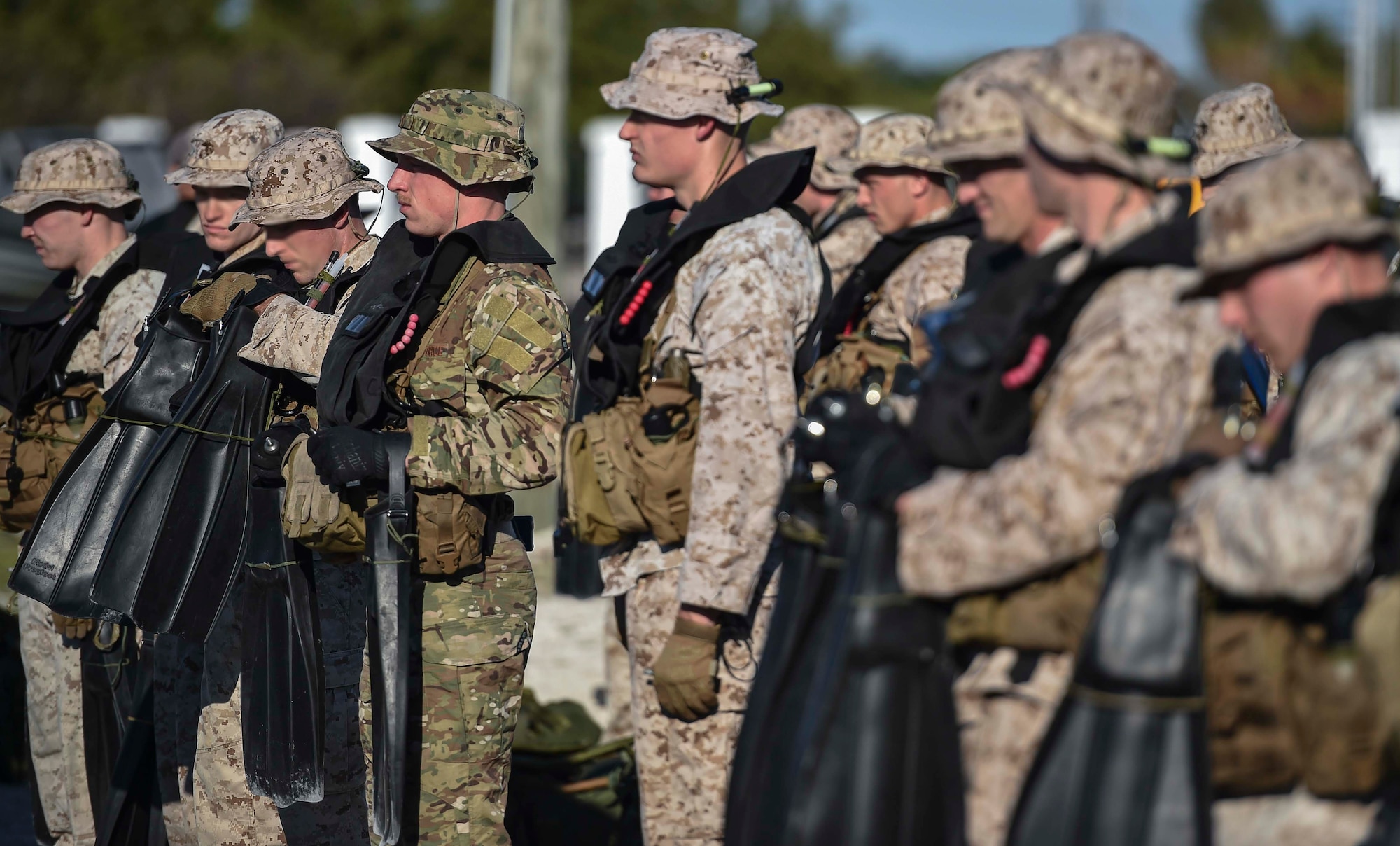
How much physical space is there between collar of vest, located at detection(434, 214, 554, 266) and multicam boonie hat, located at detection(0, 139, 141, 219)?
219 cm

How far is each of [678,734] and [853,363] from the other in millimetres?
1148

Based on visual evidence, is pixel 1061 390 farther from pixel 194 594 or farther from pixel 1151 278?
pixel 194 594

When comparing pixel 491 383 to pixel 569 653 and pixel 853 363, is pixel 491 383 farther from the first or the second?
pixel 569 653

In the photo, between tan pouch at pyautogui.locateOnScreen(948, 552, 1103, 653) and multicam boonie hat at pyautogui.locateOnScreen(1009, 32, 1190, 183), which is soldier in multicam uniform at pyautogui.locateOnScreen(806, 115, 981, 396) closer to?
multicam boonie hat at pyautogui.locateOnScreen(1009, 32, 1190, 183)

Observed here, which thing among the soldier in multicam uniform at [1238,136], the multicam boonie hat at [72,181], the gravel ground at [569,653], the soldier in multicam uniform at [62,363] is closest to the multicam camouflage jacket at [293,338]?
the soldier in multicam uniform at [62,363]

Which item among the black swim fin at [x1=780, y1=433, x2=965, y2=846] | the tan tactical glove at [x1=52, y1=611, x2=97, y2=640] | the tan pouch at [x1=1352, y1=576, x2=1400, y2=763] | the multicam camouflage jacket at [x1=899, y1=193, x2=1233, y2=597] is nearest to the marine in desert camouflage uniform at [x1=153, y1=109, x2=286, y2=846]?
the tan tactical glove at [x1=52, y1=611, x2=97, y2=640]

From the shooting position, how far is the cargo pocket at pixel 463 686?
4.29 meters

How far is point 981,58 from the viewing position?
11.0 feet

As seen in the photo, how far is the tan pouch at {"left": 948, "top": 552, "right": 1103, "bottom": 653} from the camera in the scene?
2840 millimetres

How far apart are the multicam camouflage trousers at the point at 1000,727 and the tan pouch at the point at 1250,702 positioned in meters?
0.30

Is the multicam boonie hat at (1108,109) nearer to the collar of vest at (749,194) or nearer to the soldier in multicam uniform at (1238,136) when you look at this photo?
the collar of vest at (749,194)

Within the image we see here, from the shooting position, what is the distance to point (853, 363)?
4457mm

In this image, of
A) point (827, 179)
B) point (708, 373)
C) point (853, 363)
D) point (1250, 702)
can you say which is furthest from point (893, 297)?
point (827, 179)

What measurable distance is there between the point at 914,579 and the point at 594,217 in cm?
1812
